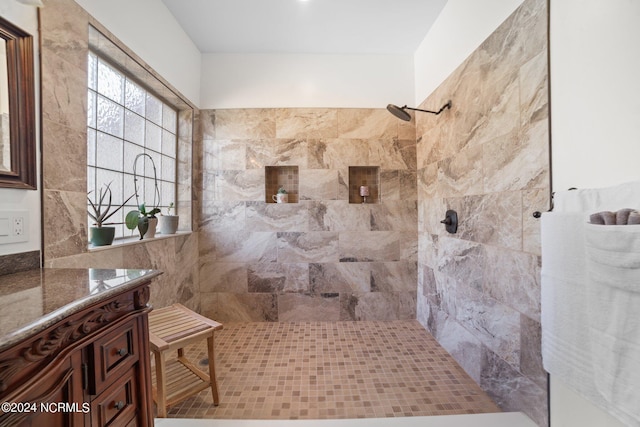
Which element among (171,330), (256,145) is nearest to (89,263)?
(171,330)

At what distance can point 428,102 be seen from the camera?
2.38 m

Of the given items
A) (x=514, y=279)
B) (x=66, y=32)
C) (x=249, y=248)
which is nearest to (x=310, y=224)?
(x=249, y=248)

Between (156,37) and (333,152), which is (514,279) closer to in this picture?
(333,152)

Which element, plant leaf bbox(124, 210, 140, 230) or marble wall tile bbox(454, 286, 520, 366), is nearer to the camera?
marble wall tile bbox(454, 286, 520, 366)

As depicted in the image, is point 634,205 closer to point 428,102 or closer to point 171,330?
point 428,102

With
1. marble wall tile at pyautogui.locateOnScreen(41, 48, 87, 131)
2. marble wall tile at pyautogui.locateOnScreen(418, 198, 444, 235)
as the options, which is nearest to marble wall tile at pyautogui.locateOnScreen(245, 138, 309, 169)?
marble wall tile at pyautogui.locateOnScreen(418, 198, 444, 235)

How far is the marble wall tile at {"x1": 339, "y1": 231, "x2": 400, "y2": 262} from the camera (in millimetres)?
2590

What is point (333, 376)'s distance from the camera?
1764mm

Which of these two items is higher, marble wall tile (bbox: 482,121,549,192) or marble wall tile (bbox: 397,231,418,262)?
marble wall tile (bbox: 482,121,549,192)

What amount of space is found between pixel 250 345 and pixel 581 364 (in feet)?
6.77

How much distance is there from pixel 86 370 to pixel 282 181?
2.17 meters

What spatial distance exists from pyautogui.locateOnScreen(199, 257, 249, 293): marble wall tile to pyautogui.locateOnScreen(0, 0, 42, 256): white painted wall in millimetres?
1536

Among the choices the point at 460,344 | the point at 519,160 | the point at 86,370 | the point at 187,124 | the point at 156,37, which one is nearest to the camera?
the point at 86,370

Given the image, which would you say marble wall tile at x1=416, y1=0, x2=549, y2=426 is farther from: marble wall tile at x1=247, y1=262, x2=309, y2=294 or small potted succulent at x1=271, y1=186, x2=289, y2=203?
small potted succulent at x1=271, y1=186, x2=289, y2=203
